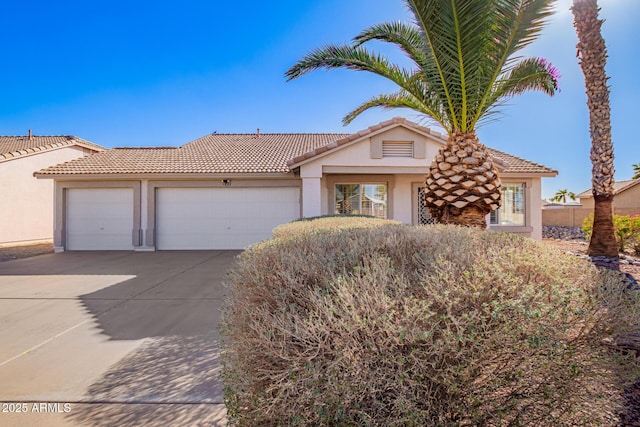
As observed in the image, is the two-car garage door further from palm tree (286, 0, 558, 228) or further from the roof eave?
palm tree (286, 0, 558, 228)

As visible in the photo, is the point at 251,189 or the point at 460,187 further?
the point at 251,189

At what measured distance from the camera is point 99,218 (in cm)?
1382

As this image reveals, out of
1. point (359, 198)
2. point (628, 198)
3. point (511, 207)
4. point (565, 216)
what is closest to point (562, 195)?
point (628, 198)

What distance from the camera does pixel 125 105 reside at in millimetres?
18812

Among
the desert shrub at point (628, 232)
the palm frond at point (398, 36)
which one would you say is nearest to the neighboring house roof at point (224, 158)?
the desert shrub at point (628, 232)

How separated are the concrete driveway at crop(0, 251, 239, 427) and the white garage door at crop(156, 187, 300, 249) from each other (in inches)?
212

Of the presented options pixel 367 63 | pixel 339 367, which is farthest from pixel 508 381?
pixel 367 63

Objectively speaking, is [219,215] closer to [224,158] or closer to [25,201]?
[224,158]

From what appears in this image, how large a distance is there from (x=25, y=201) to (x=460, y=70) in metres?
22.6

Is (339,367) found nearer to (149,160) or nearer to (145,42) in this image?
(149,160)

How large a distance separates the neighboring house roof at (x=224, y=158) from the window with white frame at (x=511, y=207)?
1.05m

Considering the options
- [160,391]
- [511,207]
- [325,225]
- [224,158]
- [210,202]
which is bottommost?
[160,391]

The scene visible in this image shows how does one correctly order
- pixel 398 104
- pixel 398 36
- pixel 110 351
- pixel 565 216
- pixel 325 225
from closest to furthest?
1. pixel 110 351
2. pixel 325 225
3. pixel 398 36
4. pixel 398 104
5. pixel 565 216

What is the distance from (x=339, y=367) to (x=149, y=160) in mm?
16190
